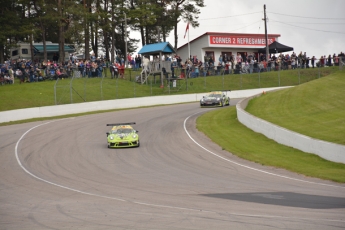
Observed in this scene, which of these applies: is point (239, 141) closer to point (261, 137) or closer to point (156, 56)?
point (261, 137)

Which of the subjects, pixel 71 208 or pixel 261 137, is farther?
pixel 261 137

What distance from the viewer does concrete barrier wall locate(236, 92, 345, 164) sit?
67.9 feet

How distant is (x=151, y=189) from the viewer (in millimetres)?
16344

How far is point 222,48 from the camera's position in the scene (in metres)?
76.7

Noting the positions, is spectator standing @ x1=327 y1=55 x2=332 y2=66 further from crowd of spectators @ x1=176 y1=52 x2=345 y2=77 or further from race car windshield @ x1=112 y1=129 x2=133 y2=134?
race car windshield @ x1=112 y1=129 x2=133 y2=134

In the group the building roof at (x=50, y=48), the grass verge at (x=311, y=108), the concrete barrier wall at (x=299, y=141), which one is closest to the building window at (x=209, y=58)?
the building roof at (x=50, y=48)

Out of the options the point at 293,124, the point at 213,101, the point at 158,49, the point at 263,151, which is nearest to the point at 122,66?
the point at 158,49

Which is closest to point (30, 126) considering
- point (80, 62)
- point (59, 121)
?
point (59, 121)

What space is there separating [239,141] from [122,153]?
6.34 metres

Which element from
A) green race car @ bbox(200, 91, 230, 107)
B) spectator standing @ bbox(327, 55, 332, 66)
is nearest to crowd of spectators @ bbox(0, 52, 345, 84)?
spectator standing @ bbox(327, 55, 332, 66)

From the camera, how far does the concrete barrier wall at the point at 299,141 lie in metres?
20.7

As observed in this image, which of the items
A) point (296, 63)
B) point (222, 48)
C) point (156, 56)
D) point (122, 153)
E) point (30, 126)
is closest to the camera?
point (122, 153)

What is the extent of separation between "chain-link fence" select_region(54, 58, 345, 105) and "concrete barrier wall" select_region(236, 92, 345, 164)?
67.3 ft

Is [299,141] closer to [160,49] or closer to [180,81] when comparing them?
[160,49]
